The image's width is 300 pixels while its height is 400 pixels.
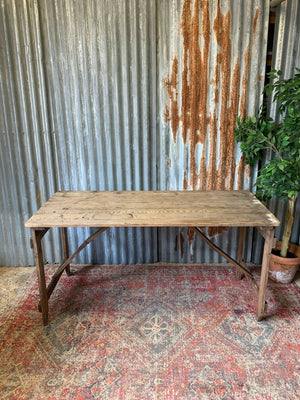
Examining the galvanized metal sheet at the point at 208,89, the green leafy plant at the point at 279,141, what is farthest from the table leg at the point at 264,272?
the galvanized metal sheet at the point at 208,89

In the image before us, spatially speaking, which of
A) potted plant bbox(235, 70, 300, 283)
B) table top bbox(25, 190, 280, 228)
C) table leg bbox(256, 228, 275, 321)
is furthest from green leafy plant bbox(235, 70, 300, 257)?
table leg bbox(256, 228, 275, 321)

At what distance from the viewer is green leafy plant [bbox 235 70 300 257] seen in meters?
2.69

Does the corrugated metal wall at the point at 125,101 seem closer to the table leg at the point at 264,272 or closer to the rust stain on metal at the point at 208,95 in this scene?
the rust stain on metal at the point at 208,95

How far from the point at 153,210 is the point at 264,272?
1.02m

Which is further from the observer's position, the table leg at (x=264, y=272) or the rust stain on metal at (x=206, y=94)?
the rust stain on metal at (x=206, y=94)

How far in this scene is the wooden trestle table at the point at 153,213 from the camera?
2311mm

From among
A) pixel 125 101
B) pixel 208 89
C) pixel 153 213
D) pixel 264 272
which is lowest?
pixel 264 272

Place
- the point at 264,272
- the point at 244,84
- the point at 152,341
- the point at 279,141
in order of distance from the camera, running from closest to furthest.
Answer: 1. the point at 152,341
2. the point at 264,272
3. the point at 279,141
4. the point at 244,84

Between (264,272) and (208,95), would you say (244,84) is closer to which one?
(208,95)

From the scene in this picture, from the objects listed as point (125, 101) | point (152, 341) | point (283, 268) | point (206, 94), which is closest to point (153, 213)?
point (152, 341)

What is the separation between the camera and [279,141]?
2.86 metres

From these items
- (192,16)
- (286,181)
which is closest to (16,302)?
(286,181)

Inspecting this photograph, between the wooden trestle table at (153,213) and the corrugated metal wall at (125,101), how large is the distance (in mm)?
455

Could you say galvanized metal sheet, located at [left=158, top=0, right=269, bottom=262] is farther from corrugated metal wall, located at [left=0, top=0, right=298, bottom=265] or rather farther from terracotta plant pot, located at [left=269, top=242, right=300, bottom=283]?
terracotta plant pot, located at [left=269, top=242, right=300, bottom=283]
